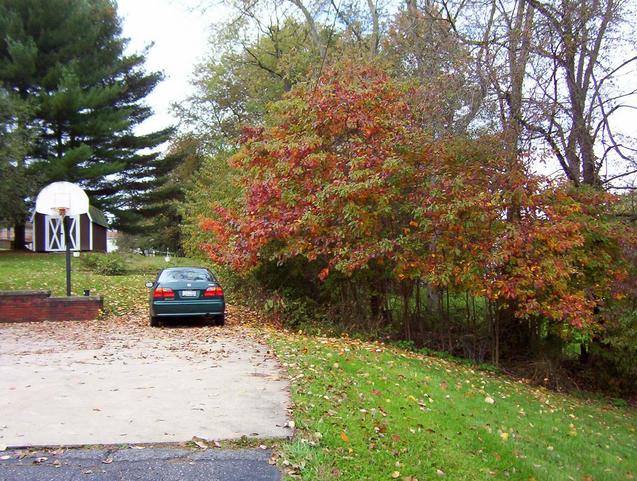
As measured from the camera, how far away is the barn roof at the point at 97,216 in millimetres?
30688

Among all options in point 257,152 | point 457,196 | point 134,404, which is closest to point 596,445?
point 457,196

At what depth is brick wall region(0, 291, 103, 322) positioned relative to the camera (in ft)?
42.9

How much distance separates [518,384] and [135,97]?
31546mm

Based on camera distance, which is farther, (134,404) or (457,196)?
(457,196)

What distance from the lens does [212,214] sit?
18828 mm

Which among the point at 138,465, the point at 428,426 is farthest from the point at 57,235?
the point at 138,465

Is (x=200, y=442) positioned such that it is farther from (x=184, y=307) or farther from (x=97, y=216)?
(x=97, y=216)

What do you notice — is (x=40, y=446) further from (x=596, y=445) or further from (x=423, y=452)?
(x=596, y=445)

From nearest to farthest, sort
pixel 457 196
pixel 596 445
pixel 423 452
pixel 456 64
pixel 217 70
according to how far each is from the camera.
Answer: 1. pixel 423 452
2. pixel 596 445
3. pixel 457 196
4. pixel 456 64
5. pixel 217 70

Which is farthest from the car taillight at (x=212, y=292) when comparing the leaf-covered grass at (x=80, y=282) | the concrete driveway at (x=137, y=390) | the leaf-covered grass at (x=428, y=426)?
the leaf-covered grass at (x=80, y=282)

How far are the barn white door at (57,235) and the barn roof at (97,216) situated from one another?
1142 mm

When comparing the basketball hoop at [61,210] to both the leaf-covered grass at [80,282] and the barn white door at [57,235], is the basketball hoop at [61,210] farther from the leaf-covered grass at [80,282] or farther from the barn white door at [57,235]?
the barn white door at [57,235]

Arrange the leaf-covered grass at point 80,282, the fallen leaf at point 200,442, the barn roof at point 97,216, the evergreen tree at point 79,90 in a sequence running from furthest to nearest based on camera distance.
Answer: the barn roof at point 97,216 < the evergreen tree at point 79,90 < the leaf-covered grass at point 80,282 < the fallen leaf at point 200,442

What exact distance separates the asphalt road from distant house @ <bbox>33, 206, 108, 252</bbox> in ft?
87.4
